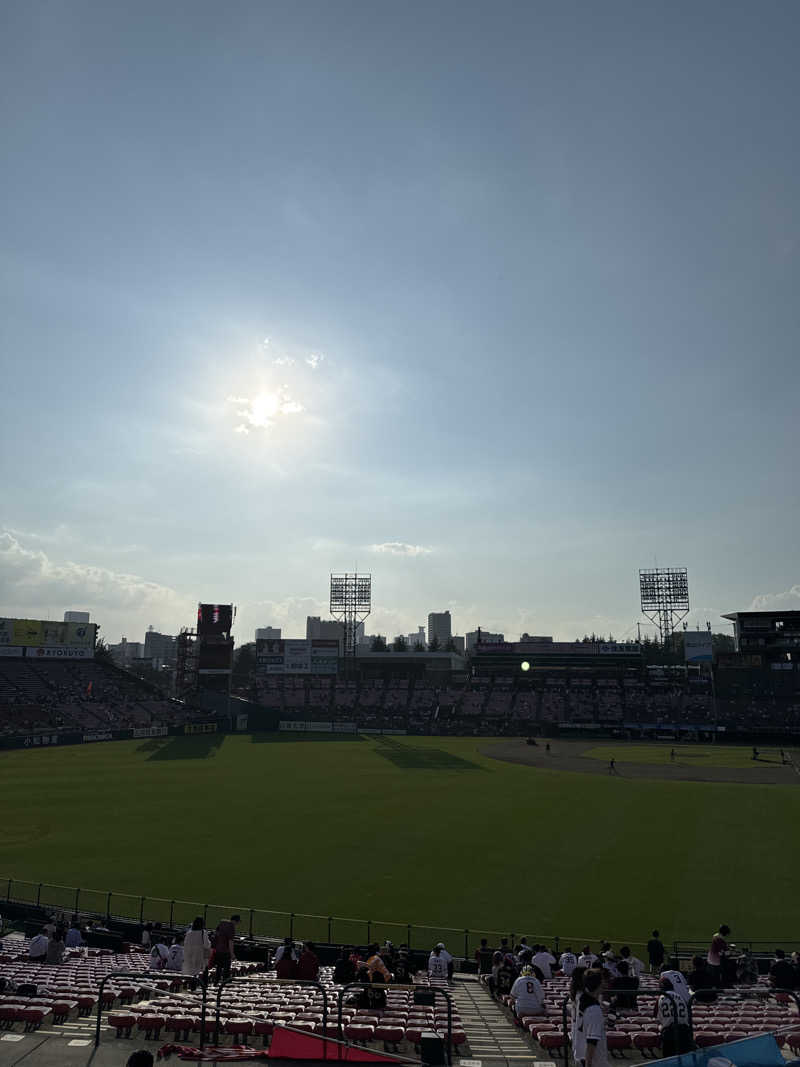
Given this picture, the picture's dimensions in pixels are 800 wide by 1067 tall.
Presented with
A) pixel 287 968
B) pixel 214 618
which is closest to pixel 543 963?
Answer: pixel 287 968

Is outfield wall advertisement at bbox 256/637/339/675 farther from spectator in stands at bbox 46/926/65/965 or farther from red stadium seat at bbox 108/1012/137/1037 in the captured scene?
red stadium seat at bbox 108/1012/137/1037

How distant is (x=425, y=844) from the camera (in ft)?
110

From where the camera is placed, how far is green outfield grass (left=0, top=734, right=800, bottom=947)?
24375 millimetres

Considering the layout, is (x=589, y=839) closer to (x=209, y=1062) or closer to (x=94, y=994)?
(x=94, y=994)

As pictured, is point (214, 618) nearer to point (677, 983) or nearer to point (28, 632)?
point (28, 632)

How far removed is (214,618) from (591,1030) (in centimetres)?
9572

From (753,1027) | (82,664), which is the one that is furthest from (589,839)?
(82,664)

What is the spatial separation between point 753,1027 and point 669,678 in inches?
3961

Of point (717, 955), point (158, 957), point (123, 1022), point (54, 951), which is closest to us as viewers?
point (123, 1022)

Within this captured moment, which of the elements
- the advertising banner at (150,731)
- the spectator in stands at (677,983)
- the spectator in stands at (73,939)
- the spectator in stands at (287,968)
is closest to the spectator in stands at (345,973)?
the spectator in stands at (287,968)

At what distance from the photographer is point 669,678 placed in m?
105

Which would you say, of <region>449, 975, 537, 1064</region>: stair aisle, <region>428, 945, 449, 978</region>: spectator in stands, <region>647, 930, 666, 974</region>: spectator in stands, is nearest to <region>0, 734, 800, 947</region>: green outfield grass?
<region>647, 930, 666, 974</region>: spectator in stands

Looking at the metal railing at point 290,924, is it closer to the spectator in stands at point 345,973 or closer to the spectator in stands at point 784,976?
the spectator in stands at point 784,976

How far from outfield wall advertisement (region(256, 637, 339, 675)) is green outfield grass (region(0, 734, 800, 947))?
5649cm
